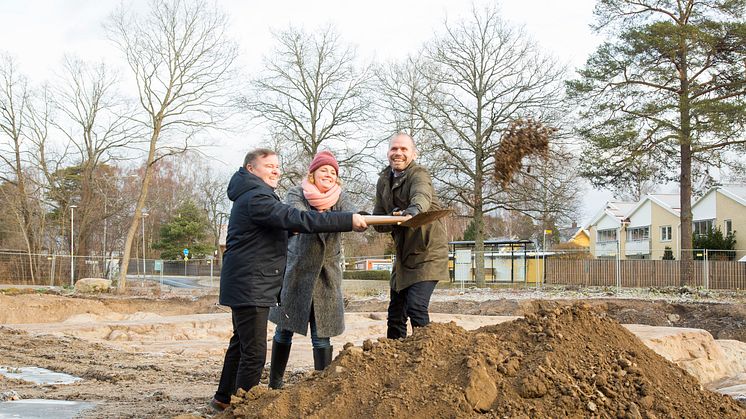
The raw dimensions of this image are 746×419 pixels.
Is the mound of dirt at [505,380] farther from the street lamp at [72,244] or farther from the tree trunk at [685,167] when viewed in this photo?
the street lamp at [72,244]

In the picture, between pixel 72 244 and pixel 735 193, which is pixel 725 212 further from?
pixel 72 244

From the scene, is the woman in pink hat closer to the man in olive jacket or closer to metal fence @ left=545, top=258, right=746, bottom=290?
the man in olive jacket

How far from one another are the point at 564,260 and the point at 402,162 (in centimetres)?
2675

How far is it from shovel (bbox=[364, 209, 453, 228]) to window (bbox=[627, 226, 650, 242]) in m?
51.8

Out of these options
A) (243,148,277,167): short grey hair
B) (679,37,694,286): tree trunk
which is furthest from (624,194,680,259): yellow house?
(243,148,277,167): short grey hair

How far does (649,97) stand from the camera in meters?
26.6

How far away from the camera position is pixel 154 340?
1185cm

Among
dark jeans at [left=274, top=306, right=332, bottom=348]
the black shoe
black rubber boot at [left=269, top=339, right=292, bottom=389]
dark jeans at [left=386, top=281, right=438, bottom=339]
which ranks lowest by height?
the black shoe

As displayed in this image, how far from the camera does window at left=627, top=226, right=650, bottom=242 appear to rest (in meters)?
53.4

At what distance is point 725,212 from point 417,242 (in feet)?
141

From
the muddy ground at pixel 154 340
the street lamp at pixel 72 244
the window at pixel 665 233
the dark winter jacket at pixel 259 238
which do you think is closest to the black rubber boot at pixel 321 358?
the muddy ground at pixel 154 340

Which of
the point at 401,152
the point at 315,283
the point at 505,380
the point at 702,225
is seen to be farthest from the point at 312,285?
the point at 702,225

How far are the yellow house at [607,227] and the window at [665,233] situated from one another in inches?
152

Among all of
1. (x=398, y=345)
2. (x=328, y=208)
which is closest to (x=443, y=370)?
(x=398, y=345)
